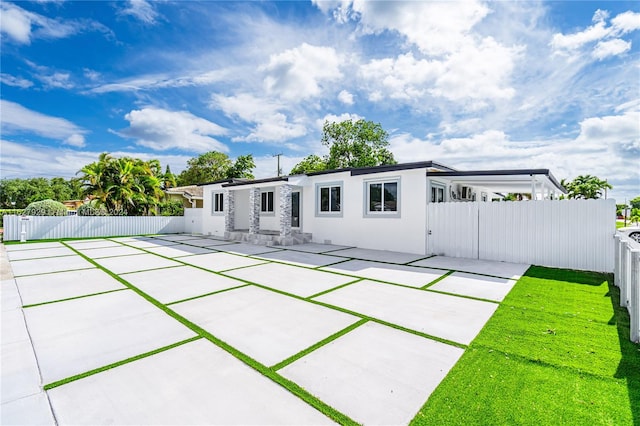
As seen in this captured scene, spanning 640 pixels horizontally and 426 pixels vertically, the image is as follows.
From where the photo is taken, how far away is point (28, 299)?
5.35 meters

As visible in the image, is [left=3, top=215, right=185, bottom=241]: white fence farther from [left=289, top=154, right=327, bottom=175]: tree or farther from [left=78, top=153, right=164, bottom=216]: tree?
[left=289, top=154, right=327, bottom=175]: tree

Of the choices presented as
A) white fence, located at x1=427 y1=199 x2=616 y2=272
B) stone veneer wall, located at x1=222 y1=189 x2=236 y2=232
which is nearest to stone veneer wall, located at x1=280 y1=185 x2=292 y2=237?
stone veneer wall, located at x1=222 y1=189 x2=236 y2=232

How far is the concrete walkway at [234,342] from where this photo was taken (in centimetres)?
237

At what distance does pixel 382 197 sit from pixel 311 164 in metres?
22.4

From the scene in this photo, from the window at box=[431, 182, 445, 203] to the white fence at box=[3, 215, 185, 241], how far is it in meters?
16.0

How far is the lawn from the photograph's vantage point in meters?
2.22

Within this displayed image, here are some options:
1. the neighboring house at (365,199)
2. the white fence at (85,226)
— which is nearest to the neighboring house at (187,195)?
the white fence at (85,226)

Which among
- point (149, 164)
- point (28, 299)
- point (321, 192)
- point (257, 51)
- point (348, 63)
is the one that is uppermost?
point (348, 63)

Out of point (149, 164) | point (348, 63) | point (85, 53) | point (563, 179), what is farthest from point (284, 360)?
point (563, 179)

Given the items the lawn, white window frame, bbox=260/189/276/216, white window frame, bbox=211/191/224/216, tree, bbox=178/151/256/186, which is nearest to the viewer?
the lawn

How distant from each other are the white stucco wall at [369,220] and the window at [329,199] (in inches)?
7.6

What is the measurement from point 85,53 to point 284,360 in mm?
16738

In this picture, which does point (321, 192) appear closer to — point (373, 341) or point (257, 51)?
point (257, 51)

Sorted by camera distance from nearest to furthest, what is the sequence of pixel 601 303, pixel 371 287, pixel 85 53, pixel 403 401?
pixel 403 401 → pixel 601 303 → pixel 371 287 → pixel 85 53
